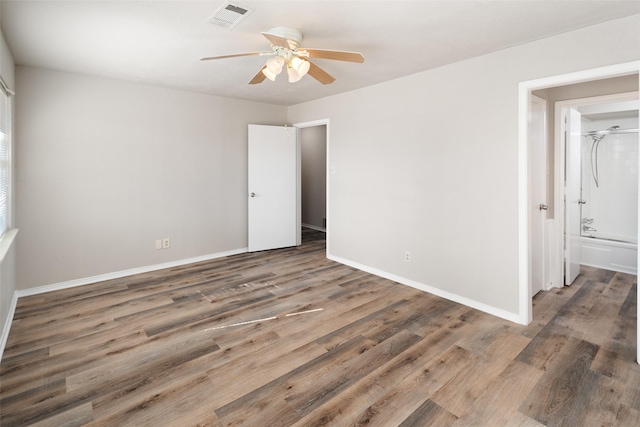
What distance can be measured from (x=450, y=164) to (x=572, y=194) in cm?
177

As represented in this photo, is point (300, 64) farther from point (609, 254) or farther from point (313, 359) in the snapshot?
point (609, 254)

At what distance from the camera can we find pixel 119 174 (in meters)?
4.08

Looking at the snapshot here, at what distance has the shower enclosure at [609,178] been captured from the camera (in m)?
4.88

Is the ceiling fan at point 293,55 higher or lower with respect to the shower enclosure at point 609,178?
higher

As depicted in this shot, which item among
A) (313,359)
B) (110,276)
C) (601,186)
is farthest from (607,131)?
(110,276)

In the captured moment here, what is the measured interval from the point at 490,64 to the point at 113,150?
4213 mm

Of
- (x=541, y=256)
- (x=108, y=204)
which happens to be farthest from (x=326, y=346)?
(x=108, y=204)

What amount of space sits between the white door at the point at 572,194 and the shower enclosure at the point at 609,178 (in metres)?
0.79

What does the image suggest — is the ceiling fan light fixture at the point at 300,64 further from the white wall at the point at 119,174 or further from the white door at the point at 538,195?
the white wall at the point at 119,174

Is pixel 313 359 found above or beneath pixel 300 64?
beneath

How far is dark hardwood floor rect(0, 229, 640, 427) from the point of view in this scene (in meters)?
1.84

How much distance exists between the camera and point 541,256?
3.65 m

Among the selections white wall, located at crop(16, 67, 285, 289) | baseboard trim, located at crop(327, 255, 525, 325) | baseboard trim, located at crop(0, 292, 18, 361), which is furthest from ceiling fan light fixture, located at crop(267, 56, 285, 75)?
baseboard trim, located at crop(0, 292, 18, 361)

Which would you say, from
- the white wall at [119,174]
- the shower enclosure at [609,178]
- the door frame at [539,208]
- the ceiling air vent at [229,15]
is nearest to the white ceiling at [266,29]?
the ceiling air vent at [229,15]
